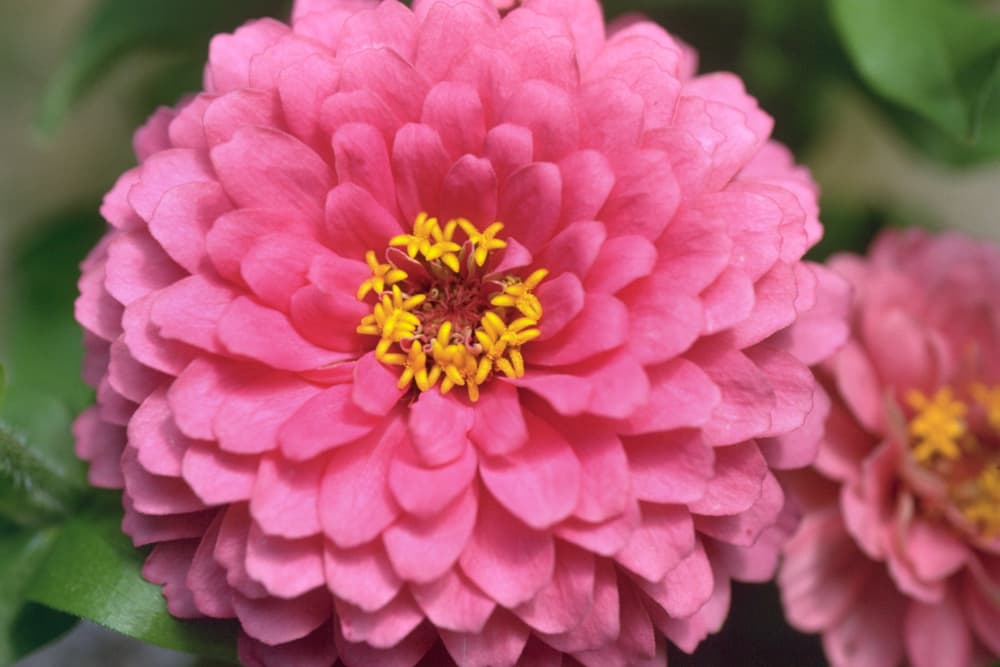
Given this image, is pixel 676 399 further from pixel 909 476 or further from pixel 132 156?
pixel 132 156

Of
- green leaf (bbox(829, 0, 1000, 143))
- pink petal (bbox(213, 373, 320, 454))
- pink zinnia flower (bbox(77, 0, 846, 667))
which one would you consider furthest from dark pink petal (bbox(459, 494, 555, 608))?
green leaf (bbox(829, 0, 1000, 143))

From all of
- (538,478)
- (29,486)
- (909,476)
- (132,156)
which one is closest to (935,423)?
(909,476)

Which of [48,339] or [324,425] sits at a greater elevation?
[324,425]

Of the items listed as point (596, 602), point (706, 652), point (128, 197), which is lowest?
point (706, 652)

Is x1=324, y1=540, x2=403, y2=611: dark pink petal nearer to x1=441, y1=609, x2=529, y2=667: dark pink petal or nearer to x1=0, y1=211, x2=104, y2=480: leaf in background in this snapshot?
x1=441, y1=609, x2=529, y2=667: dark pink petal

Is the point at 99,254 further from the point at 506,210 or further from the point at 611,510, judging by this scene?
the point at 611,510

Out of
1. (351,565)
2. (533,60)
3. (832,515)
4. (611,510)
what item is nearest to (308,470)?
(351,565)
